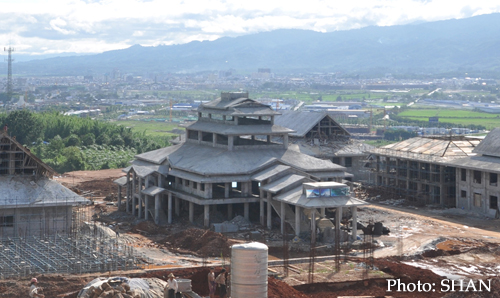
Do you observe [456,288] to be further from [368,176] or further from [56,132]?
[56,132]

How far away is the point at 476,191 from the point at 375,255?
17421 mm

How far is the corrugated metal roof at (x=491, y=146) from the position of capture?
200 ft

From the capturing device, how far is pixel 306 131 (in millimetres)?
78688

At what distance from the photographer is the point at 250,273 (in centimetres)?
3206

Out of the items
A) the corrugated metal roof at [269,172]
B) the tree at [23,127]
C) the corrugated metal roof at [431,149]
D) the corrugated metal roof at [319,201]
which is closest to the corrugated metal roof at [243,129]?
the corrugated metal roof at [269,172]

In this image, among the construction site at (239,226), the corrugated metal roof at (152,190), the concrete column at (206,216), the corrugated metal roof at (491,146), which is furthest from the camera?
the corrugated metal roof at (491,146)

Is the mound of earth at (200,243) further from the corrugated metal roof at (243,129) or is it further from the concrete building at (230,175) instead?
the corrugated metal roof at (243,129)

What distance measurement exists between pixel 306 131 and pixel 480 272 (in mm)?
37689

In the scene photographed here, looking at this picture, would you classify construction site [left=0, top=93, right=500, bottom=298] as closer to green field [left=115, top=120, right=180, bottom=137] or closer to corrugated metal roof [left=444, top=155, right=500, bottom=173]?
corrugated metal roof [left=444, top=155, right=500, bottom=173]

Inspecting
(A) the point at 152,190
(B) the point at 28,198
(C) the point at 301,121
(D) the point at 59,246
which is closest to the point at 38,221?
(B) the point at 28,198

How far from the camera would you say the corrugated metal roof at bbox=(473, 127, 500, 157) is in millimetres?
60906

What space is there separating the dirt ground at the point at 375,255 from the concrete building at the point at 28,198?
4.07 m

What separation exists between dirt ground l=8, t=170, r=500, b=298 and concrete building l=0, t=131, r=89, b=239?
4.07m

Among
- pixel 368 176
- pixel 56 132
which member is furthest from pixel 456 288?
pixel 56 132
